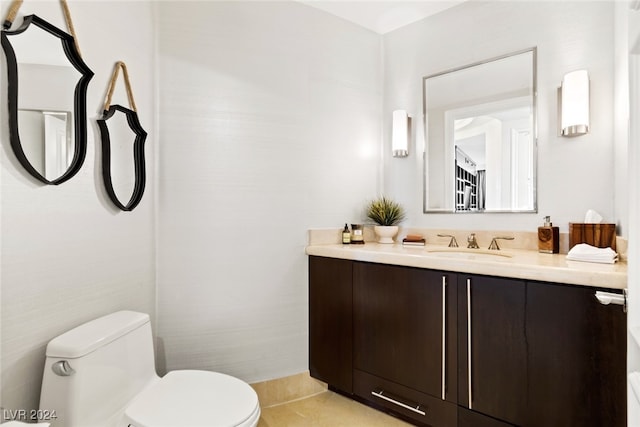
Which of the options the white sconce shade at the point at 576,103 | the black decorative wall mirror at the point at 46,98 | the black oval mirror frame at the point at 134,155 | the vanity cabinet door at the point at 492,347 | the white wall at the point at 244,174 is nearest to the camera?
the black decorative wall mirror at the point at 46,98

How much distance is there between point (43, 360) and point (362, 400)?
1580 mm

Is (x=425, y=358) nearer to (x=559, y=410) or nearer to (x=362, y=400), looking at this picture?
(x=559, y=410)

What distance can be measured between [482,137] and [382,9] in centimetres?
105

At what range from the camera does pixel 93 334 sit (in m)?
1.29

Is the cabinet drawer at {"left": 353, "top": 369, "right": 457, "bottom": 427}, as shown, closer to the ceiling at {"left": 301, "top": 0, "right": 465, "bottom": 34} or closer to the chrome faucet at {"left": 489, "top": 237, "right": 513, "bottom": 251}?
the chrome faucet at {"left": 489, "top": 237, "right": 513, "bottom": 251}

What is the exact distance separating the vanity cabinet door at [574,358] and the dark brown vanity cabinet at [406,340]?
313mm

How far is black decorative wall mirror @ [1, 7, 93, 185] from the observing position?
3.63ft

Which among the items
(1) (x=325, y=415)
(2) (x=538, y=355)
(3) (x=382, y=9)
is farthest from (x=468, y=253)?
(3) (x=382, y=9)

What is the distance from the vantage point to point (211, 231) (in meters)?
1.95

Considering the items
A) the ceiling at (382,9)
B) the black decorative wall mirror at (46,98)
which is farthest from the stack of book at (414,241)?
the black decorative wall mirror at (46,98)

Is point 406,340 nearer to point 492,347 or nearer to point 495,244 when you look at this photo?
point 492,347

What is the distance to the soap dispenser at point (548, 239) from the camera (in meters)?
1.79

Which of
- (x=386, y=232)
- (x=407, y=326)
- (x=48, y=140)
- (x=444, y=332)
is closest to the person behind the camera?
(x=48, y=140)

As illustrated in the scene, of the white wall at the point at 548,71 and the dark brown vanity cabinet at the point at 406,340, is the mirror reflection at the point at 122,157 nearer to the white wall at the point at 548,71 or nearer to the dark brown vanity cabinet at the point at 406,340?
the dark brown vanity cabinet at the point at 406,340
